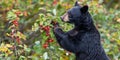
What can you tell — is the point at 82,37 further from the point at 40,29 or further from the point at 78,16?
the point at 40,29

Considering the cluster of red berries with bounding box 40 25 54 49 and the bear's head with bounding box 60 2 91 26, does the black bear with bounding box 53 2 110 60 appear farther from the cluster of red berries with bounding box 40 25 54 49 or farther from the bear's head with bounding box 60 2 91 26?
the cluster of red berries with bounding box 40 25 54 49

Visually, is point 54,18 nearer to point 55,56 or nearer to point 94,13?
point 55,56

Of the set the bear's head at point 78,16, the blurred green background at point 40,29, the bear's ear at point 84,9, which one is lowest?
the blurred green background at point 40,29

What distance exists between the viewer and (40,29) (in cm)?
609

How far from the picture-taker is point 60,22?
6223 mm

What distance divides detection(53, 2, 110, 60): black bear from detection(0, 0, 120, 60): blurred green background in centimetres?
34

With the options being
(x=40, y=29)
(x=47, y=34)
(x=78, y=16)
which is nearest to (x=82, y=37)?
(x=78, y=16)

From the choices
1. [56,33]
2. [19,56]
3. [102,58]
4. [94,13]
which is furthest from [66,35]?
[94,13]

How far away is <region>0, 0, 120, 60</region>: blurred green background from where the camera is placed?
606 cm

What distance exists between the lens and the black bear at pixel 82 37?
5688 millimetres

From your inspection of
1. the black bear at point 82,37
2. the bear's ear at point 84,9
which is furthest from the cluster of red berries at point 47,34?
the bear's ear at point 84,9

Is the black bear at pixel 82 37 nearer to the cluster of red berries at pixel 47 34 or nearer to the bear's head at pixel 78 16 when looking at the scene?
the bear's head at pixel 78 16

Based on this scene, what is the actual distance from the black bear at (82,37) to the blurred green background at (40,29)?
34 centimetres

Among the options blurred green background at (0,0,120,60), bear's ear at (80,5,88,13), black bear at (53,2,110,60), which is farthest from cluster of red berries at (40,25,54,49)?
bear's ear at (80,5,88,13)
